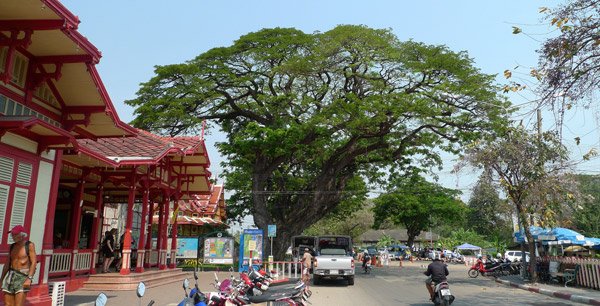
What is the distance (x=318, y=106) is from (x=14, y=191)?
1824 centimetres

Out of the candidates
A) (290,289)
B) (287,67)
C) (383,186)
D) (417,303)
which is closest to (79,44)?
(290,289)

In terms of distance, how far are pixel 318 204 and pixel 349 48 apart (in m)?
9.83

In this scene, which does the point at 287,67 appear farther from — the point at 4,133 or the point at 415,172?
the point at 4,133

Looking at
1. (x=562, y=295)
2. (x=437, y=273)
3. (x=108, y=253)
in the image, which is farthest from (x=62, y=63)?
(x=562, y=295)

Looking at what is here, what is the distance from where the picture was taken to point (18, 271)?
22.7ft

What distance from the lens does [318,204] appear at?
89.4ft

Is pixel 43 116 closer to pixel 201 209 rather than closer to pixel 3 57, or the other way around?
pixel 3 57

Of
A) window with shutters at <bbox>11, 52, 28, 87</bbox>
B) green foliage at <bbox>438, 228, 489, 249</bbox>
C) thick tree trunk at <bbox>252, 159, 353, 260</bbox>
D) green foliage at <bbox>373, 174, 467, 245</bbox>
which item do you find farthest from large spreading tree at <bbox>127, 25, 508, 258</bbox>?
green foliage at <bbox>438, 228, 489, 249</bbox>

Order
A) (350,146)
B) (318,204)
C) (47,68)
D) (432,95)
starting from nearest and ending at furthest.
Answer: (47,68) → (432,95) → (350,146) → (318,204)

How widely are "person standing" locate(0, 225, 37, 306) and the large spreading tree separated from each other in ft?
54.1

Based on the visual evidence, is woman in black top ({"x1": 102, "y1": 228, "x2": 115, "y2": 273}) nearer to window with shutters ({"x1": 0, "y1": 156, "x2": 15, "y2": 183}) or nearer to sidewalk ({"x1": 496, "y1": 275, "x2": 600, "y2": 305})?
window with shutters ({"x1": 0, "y1": 156, "x2": 15, "y2": 183})

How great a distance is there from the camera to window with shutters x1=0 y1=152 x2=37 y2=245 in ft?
26.3

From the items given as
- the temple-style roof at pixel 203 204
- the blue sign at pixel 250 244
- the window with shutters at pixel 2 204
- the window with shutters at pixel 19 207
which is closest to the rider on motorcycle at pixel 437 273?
the window with shutters at pixel 19 207

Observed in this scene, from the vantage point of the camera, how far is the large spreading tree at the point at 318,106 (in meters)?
22.4
